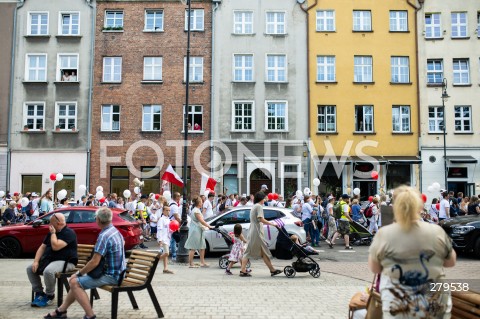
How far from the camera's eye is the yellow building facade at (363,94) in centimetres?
3080

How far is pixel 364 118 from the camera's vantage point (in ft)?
103

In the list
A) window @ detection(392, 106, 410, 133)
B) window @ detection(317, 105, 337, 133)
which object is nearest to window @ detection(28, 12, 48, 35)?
window @ detection(317, 105, 337, 133)

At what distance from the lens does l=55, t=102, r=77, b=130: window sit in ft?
103

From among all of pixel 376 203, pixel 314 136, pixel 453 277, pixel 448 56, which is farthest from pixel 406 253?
pixel 448 56

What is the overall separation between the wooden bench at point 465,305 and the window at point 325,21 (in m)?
29.1

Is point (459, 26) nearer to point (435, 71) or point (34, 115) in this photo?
point (435, 71)

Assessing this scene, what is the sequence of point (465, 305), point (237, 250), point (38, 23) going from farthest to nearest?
point (38, 23), point (237, 250), point (465, 305)

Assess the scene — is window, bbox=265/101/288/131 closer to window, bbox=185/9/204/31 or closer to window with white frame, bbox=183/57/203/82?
window with white frame, bbox=183/57/203/82

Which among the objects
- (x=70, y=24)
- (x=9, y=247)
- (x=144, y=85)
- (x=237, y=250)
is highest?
(x=70, y=24)

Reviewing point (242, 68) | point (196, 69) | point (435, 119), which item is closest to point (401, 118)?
point (435, 119)

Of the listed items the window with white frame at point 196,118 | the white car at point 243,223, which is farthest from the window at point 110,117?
the white car at point 243,223

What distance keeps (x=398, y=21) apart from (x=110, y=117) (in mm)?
20090

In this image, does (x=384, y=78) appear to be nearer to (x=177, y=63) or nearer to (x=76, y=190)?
(x=177, y=63)

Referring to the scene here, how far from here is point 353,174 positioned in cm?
3080
